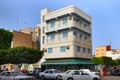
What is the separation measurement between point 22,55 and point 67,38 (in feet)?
41.6

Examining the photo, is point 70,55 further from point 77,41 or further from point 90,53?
point 90,53

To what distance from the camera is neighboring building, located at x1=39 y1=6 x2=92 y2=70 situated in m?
50.1

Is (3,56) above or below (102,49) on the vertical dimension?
below

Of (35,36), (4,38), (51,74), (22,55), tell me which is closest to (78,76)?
(51,74)

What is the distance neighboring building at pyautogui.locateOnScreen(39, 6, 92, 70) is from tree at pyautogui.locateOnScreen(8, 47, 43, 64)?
6.97 meters

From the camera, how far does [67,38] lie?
5141 cm

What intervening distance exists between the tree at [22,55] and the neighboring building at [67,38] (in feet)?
22.9

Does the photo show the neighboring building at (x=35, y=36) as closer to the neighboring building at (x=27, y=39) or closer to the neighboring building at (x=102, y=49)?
the neighboring building at (x=27, y=39)

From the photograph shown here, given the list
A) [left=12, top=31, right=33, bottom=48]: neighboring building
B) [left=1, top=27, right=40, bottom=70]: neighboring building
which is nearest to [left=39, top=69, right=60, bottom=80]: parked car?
[left=1, top=27, right=40, bottom=70]: neighboring building

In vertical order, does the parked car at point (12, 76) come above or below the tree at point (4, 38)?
below

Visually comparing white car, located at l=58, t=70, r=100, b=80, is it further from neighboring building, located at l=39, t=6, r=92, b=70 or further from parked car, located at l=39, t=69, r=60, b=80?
neighboring building, located at l=39, t=6, r=92, b=70

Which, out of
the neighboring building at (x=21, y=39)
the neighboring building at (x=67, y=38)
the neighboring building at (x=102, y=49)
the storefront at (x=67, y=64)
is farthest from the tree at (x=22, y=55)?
the neighboring building at (x=102, y=49)

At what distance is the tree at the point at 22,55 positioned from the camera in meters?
41.3

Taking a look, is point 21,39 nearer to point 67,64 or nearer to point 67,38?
point 67,38
